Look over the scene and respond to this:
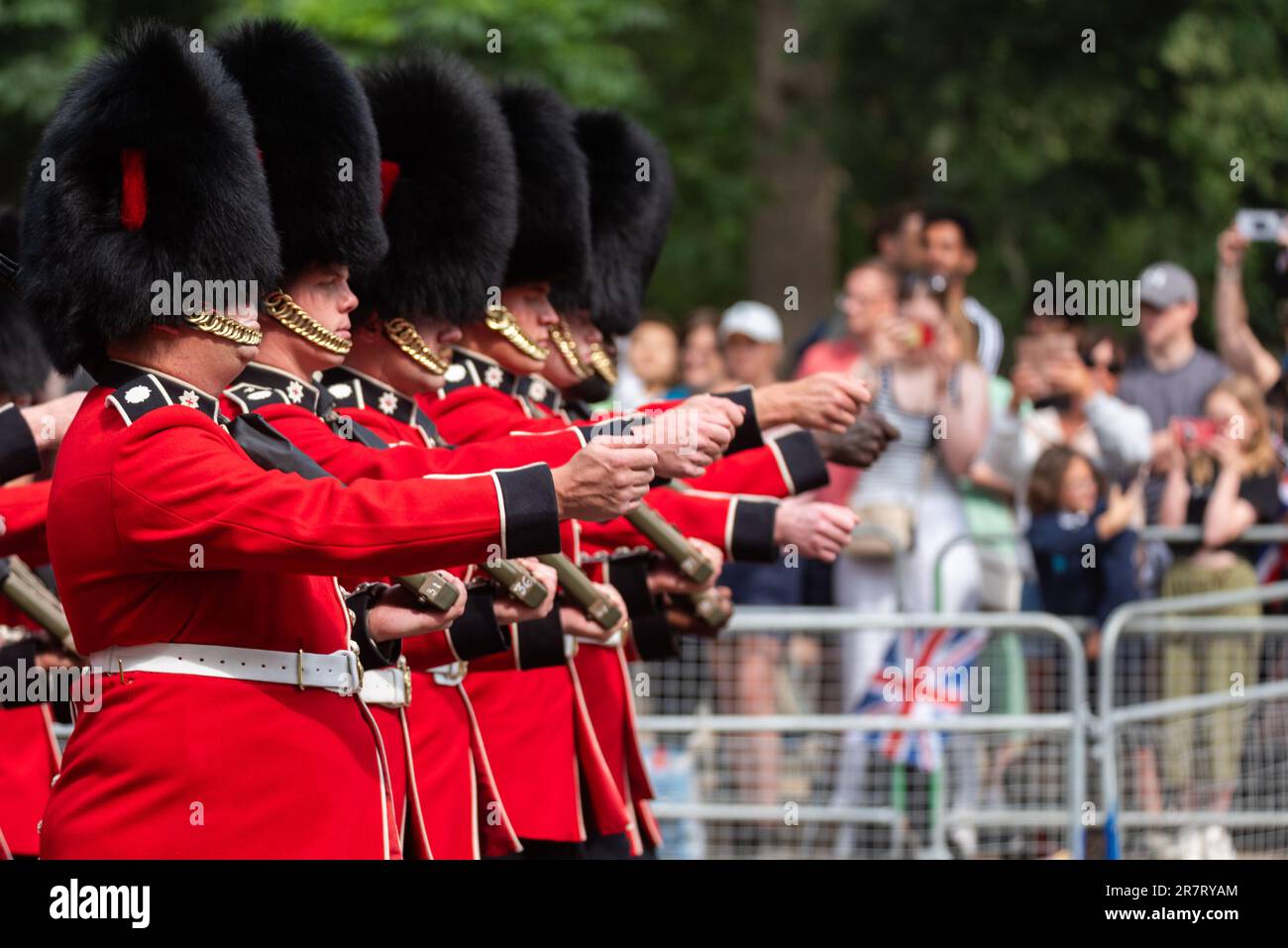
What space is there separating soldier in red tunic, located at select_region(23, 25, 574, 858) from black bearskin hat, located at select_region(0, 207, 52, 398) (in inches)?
85.9

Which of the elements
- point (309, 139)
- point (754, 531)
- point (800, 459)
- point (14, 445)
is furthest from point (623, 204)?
point (14, 445)

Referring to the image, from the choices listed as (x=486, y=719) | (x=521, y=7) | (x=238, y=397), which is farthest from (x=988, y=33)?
(x=238, y=397)

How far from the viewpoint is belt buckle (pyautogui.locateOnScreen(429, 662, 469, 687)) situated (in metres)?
5.32

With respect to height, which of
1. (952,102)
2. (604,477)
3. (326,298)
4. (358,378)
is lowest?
(604,477)

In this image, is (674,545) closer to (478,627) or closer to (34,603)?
(478,627)

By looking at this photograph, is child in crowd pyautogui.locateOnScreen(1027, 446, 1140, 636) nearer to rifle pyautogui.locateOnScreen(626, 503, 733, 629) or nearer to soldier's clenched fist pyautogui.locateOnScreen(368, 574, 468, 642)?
rifle pyautogui.locateOnScreen(626, 503, 733, 629)

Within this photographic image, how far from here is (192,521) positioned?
379cm

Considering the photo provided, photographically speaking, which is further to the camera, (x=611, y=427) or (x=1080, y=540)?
(x=1080, y=540)

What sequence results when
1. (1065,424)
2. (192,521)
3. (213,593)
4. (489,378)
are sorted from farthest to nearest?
(1065,424)
(489,378)
(213,593)
(192,521)

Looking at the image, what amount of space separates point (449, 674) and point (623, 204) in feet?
6.33

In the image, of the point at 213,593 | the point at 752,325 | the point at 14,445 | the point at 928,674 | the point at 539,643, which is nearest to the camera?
the point at 213,593

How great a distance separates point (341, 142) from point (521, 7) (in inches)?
387

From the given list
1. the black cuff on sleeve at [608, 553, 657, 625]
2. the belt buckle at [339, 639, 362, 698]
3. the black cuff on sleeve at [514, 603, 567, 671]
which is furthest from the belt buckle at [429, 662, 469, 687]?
the belt buckle at [339, 639, 362, 698]
